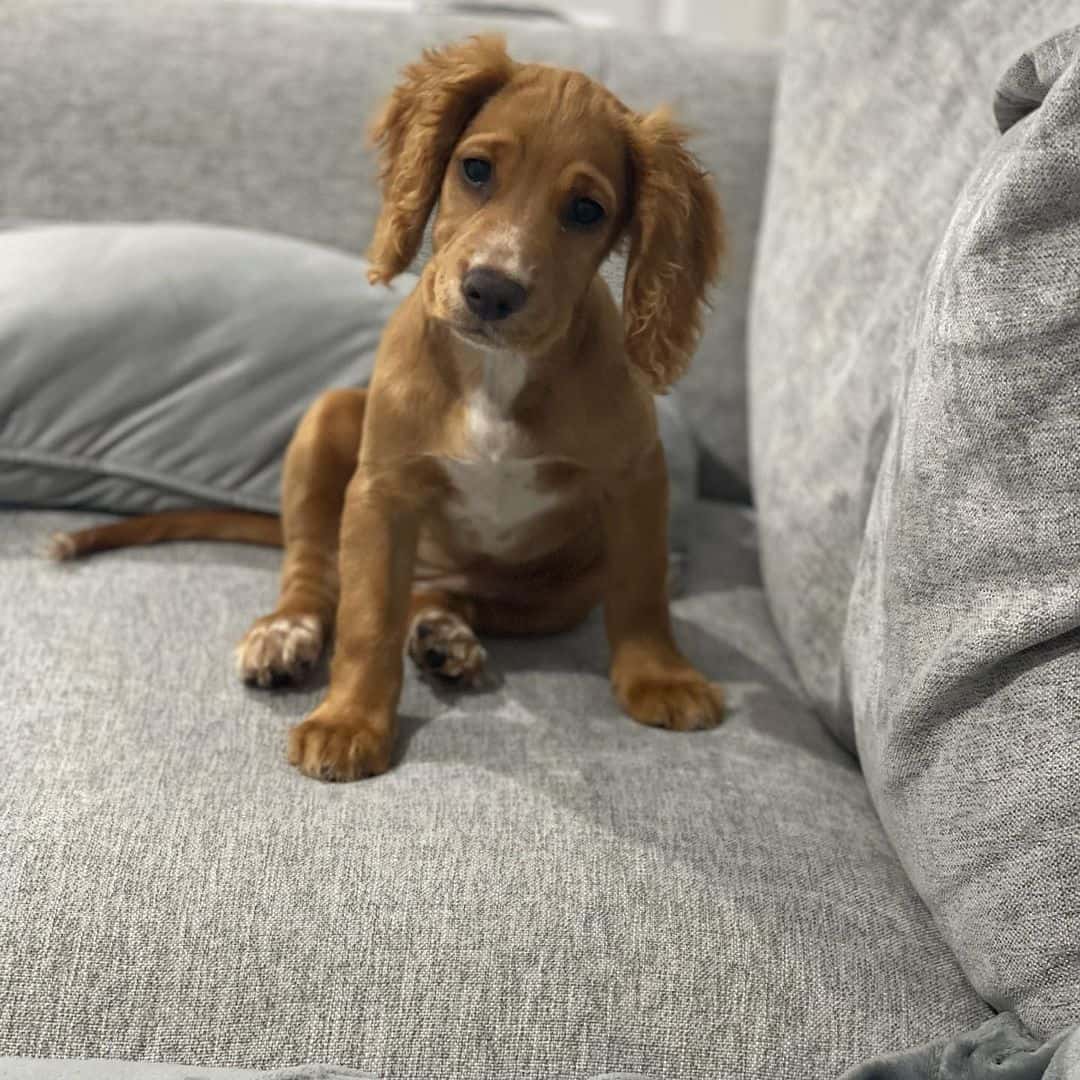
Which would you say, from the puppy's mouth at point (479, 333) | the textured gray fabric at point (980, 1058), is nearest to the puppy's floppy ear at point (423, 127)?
the puppy's mouth at point (479, 333)

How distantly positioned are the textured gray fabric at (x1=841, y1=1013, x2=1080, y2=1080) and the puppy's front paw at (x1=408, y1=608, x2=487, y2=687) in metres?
0.61

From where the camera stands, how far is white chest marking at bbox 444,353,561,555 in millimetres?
1327

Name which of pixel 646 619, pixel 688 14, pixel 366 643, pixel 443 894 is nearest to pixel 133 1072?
pixel 443 894

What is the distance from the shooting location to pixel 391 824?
3.72 ft

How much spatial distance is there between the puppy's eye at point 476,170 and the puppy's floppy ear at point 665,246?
143 mm

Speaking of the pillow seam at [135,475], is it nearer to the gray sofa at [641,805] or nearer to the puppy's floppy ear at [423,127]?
the gray sofa at [641,805]

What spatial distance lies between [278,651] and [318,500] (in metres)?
0.25

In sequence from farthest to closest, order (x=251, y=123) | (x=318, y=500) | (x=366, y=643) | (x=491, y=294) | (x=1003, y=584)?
(x=251, y=123)
(x=318, y=500)
(x=366, y=643)
(x=491, y=294)
(x=1003, y=584)

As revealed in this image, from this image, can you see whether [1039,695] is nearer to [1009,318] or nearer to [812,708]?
[1009,318]

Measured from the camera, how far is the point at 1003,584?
103cm

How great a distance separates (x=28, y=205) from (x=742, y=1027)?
1.62m

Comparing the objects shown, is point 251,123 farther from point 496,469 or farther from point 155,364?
point 496,469

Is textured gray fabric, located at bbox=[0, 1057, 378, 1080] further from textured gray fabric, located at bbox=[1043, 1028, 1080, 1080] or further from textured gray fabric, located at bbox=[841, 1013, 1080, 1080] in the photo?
textured gray fabric, located at bbox=[1043, 1028, 1080, 1080]

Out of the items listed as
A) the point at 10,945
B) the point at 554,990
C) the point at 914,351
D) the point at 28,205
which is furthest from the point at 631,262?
the point at 28,205
